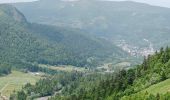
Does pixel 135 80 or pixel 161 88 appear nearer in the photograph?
pixel 161 88

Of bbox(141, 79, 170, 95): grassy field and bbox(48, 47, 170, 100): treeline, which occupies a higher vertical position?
bbox(141, 79, 170, 95): grassy field

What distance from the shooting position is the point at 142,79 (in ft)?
463

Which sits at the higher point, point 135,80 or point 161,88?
point 161,88

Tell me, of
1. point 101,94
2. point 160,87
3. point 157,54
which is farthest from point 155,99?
point 157,54

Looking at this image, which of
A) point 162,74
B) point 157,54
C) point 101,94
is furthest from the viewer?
point 157,54

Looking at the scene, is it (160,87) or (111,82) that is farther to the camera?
(111,82)

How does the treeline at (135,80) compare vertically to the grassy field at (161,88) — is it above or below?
below

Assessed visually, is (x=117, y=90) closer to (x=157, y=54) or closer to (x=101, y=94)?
(x=101, y=94)

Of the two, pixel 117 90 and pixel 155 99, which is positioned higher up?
pixel 155 99

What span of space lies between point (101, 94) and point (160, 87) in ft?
123

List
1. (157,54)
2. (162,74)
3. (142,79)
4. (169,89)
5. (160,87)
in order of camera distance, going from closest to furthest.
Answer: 1. (169,89)
2. (160,87)
3. (162,74)
4. (142,79)
5. (157,54)

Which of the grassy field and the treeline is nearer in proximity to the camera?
the grassy field

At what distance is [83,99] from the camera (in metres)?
157

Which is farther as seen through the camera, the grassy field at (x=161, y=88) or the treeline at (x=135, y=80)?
the treeline at (x=135, y=80)
